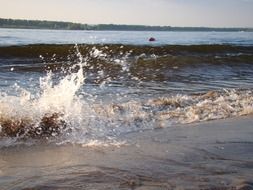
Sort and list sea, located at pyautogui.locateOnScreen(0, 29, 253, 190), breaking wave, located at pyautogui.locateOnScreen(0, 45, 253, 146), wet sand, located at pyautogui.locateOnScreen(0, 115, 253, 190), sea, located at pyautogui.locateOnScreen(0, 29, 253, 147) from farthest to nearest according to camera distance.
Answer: sea, located at pyautogui.locateOnScreen(0, 29, 253, 147)
breaking wave, located at pyautogui.locateOnScreen(0, 45, 253, 146)
sea, located at pyautogui.locateOnScreen(0, 29, 253, 190)
wet sand, located at pyautogui.locateOnScreen(0, 115, 253, 190)

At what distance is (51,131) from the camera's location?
21.2ft

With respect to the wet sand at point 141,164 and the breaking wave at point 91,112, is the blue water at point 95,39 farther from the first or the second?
the wet sand at point 141,164

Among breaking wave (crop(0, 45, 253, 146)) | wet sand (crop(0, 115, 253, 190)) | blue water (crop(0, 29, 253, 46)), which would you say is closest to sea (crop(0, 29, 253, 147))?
breaking wave (crop(0, 45, 253, 146))

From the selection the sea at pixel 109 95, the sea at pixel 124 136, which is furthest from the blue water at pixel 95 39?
the sea at pixel 124 136

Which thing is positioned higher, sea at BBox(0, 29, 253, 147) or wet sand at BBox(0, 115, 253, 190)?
wet sand at BBox(0, 115, 253, 190)

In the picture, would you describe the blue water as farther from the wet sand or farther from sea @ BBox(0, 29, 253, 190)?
the wet sand

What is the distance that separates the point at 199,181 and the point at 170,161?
75 centimetres

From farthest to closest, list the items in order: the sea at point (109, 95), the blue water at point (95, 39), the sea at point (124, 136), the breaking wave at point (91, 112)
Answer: the blue water at point (95, 39) → the sea at point (109, 95) → the breaking wave at point (91, 112) → the sea at point (124, 136)

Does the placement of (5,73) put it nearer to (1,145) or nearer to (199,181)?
(1,145)

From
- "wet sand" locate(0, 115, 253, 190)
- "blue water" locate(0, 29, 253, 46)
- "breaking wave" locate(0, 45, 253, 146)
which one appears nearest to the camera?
"wet sand" locate(0, 115, 253, 190)

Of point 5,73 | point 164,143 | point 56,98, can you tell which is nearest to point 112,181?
point 164,143

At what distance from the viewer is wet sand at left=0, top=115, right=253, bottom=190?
4.14 metres

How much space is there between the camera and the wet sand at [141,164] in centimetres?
414

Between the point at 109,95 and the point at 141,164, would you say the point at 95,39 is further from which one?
the point at 141,164
